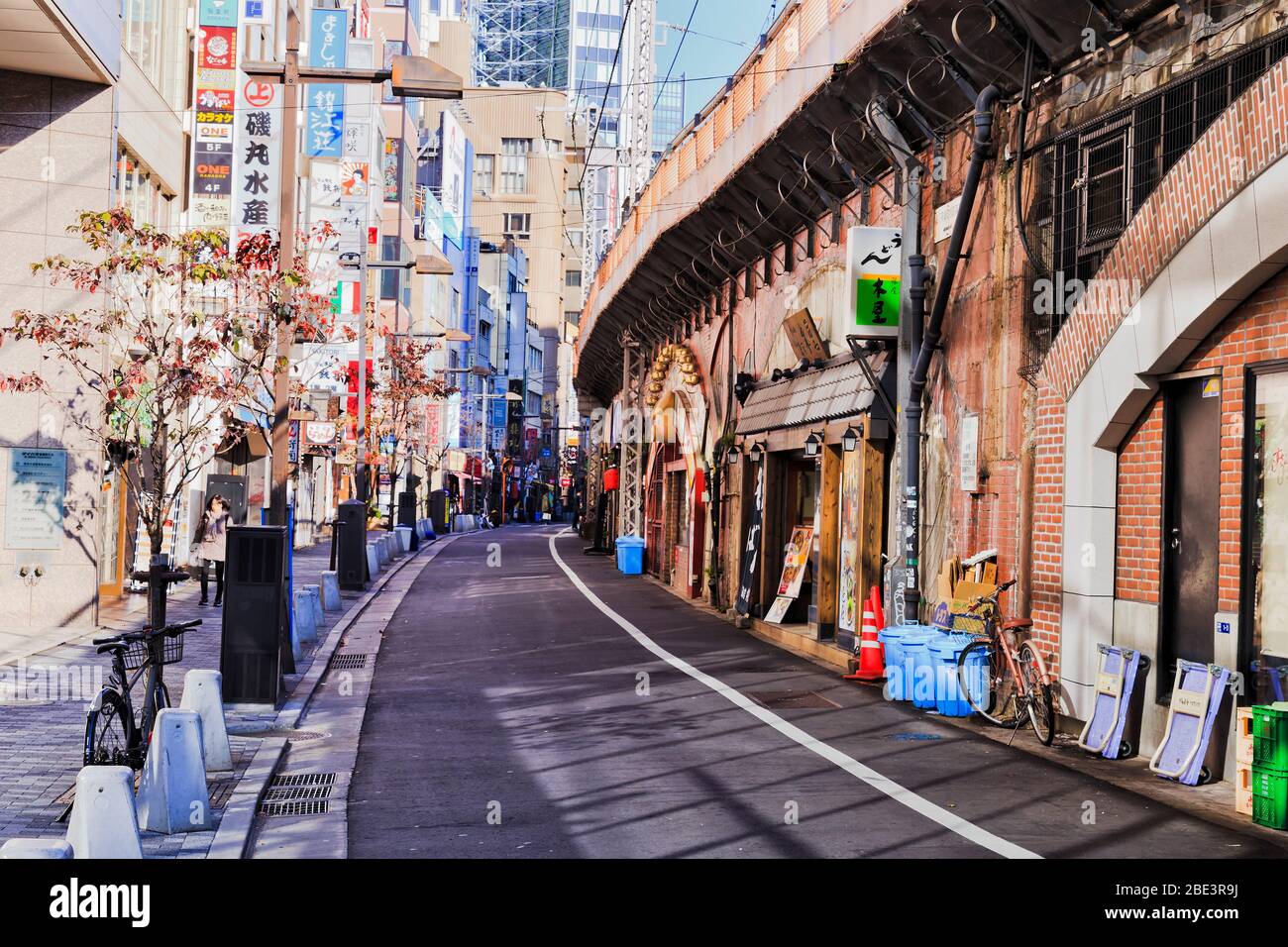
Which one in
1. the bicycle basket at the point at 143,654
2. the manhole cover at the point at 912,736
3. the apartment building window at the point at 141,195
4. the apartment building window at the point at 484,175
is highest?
the apartment building window at the point at 484,175

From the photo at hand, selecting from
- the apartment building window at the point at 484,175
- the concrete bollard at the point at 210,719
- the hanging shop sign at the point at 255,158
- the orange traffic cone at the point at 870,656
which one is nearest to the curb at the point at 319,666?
the concrete bollard at the point at 210,719

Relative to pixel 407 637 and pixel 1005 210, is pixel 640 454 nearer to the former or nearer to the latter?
pixel 407 637

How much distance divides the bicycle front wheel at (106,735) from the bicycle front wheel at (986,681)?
727cm

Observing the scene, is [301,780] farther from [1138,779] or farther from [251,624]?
[1138,779]

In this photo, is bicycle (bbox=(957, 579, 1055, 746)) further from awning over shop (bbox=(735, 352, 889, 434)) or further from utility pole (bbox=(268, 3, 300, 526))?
utility pole (bbox=(268, 3, 300, 526))

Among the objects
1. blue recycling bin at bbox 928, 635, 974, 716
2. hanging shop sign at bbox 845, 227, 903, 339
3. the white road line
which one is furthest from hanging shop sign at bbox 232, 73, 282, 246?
blue recycling bin at bbox 928, 635, 974, 716

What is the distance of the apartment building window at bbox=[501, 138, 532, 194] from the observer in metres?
144

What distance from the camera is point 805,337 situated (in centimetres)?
2158

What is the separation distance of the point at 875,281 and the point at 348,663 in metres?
7.67

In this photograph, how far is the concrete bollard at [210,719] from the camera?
10.4 m

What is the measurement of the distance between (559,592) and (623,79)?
20.8 meters

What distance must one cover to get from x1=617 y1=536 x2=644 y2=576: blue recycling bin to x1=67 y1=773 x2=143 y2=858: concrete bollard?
31199 millimetres

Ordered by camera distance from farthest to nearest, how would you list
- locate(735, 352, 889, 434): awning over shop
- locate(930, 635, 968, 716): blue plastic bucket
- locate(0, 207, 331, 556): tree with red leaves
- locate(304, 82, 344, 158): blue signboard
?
locate(304, 82, 344, 158): blue signboard → locate(0, 207, 331, 556): tree with red leaves → locate(735, 352, 889, 434): awning over shop → locate(930, 635, 968, 716): blue plastic bucket

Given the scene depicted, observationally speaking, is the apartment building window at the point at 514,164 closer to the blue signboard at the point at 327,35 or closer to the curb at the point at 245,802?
the blue signboard at the point at 327,35
